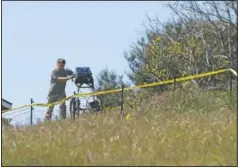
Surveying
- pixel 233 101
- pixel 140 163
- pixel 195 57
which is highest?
pixel 195 57

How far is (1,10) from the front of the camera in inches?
457

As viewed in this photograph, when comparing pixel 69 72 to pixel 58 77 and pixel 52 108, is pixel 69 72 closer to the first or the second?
pixel 58 77

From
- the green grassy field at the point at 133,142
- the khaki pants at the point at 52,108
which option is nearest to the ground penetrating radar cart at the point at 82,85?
the khaki pants at the point at 52,108

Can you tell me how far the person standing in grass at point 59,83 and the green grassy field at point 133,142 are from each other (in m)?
4.70

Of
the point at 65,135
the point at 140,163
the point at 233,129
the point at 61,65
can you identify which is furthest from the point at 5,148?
the point at 61,65

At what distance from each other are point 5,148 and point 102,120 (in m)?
2.17

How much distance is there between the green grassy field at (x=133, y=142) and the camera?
8.98 metres

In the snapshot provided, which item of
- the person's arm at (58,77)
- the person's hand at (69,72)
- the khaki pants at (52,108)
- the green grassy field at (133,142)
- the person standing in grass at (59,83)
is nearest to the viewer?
the green grassy field at (133,142)

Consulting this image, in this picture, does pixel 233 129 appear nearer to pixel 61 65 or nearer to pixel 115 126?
pixel 115 126

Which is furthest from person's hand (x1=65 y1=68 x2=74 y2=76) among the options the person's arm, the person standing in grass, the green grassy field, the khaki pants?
the green grassy field

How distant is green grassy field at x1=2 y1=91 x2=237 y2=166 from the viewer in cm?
898

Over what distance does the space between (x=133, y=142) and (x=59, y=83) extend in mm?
7329

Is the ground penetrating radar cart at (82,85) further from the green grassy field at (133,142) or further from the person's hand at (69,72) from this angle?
the green grassy field at (133,142)

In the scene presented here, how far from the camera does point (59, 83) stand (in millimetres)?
16688
